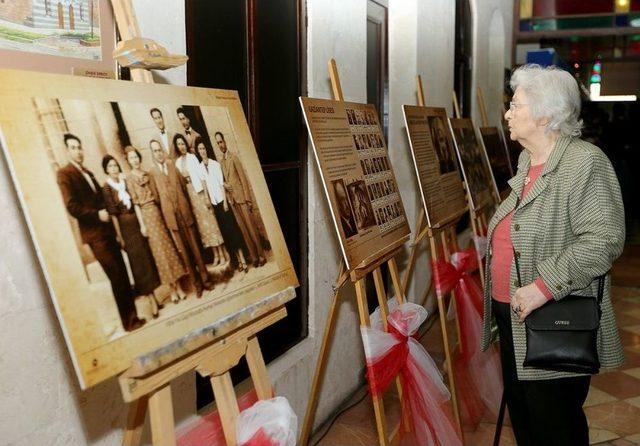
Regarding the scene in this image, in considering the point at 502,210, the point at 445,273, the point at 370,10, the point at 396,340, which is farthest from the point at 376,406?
the point at 370,10

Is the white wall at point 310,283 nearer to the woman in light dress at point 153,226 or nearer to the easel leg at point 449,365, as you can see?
the woman in light dress at point 153,226

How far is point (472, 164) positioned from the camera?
405 centimetres

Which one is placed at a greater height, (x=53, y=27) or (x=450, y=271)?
(x=53, y=27)

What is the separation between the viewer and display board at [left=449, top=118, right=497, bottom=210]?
152 inches

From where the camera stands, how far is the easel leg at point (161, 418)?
1.37m

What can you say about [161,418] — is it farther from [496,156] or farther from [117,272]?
[496,156]

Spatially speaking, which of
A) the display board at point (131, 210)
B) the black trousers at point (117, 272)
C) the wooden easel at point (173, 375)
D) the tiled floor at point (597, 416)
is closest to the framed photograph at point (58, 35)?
the wooden easel at point (173, 375)

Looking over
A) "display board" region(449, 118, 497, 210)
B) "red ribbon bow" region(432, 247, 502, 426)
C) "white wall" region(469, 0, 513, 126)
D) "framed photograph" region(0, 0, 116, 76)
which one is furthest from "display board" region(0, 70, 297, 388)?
"white wall" region(469, 0, 513, 126)

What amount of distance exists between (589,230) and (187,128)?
122 cm

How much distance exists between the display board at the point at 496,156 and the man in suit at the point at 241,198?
3.05 m

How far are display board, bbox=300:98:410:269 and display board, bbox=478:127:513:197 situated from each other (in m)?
1.94

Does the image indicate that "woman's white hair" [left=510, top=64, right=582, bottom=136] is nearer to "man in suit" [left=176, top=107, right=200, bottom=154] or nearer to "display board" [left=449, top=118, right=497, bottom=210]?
"man in suit" [left=176, top=107, right=200, bottom=154]

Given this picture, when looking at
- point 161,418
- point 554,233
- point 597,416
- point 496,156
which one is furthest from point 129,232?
point 496,156

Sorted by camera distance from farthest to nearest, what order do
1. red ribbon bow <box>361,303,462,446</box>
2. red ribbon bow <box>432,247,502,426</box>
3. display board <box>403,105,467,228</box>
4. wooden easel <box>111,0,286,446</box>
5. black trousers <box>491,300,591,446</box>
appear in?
red ribbon bow <box>432,247,502,426</box> → display board <box>403,105,467,228</box> → red ribbon bow <box>361,303,462,446</box> → black trousers <box>491,300,591,446</box> → wooden easel <box>111,0,286,446</box>
